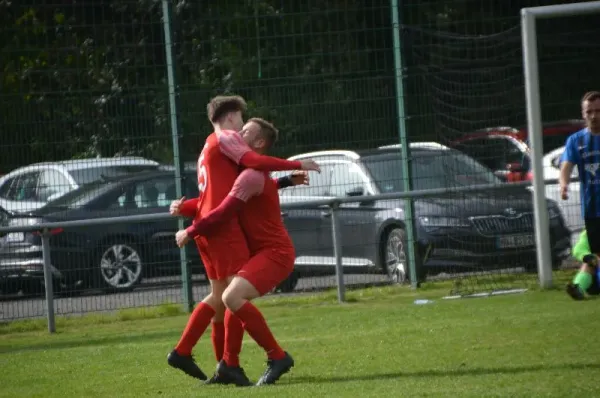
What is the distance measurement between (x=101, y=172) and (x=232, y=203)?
21.2 ft

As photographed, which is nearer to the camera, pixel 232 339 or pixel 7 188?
pixel 232 339

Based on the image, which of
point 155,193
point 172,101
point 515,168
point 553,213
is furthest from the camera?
point 172,101

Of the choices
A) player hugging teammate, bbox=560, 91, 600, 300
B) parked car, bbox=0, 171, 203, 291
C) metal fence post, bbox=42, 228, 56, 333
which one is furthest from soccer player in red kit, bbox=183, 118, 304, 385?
parked car, bbox=0, 171, 203, 291

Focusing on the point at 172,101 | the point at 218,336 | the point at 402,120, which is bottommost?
the point at 218,336

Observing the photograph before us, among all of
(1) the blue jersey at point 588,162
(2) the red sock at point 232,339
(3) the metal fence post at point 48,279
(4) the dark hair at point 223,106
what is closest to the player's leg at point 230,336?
(2) the red sock at point 232,339

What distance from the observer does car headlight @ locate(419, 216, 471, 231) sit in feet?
47.3

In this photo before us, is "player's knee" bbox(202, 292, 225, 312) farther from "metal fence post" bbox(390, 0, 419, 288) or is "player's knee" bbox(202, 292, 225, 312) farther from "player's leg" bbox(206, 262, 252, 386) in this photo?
"metal fence post" bbox(390, 0, 419, 288)

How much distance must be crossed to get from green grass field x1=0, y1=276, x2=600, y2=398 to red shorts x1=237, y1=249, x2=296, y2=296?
0.67 metres

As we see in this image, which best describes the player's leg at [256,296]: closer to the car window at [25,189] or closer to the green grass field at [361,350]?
the green grass field at [361,350]

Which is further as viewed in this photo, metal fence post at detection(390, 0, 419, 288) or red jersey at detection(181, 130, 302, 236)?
metal fence post at detection(390, 0, 419, 288)

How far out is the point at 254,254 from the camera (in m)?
8.57

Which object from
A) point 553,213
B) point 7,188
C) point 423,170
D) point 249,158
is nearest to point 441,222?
point 423,170

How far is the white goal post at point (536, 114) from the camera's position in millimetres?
13188

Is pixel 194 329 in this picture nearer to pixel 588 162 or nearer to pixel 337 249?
pixel 588 162
